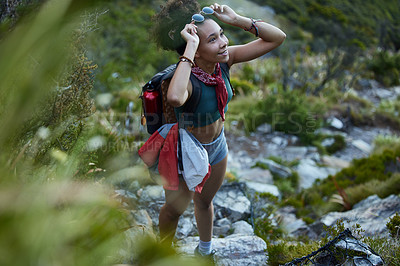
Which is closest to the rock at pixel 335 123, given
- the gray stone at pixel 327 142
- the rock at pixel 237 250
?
the gray stone at pixel 327 142

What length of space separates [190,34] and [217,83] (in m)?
0.32

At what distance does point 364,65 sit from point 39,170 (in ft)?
47.5

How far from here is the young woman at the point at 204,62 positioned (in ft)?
5.90

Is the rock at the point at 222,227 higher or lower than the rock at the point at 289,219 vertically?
higher

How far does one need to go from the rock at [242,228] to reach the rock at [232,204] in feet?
0.39

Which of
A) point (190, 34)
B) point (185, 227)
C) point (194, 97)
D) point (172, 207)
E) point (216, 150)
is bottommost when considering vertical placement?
point (185, 227)

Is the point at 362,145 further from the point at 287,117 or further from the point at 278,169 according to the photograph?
the point at 278,169

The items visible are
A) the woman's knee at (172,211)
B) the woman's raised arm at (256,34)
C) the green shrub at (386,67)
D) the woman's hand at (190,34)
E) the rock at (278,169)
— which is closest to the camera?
the woman's hand at (190,34)

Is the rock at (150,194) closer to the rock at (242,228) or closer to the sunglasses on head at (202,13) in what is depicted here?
the rock at (242,228)

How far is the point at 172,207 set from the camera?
84.6 inches

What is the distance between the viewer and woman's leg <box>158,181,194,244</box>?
82.7 inches

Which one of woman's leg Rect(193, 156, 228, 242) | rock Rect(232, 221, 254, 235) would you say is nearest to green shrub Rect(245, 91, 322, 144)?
rock Rect(232, 221, 254, 235)

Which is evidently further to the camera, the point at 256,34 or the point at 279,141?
the point at 279,141

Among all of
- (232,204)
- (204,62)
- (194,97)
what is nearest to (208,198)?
(194,97)
